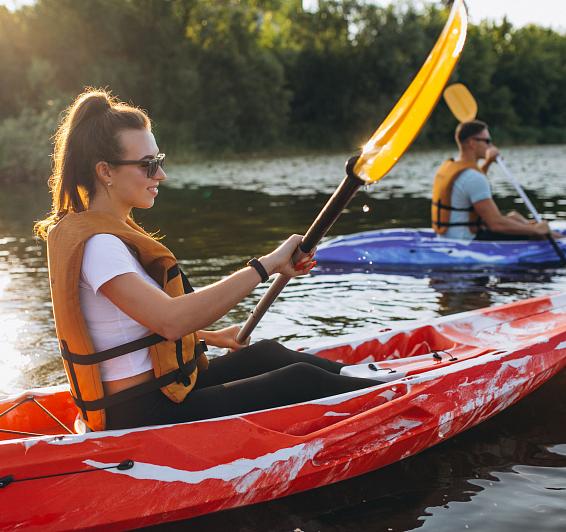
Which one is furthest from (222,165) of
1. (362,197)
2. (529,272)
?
(529,272)

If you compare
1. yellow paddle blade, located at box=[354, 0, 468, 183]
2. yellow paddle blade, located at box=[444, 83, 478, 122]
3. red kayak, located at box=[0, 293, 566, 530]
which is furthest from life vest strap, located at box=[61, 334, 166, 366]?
yellow paddle blade, located at box=[444, 83, 478, 122]

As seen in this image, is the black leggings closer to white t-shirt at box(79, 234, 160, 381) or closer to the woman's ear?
white t-shirt at box(79, 234, 160, 381)

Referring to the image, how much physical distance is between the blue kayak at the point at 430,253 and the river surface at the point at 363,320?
0.24 metres

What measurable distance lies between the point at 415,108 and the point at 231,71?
112 feet

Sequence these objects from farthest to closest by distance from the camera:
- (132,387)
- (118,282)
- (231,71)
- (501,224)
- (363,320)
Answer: (231,71)
(501,224)
(363,320)
(132,387)
(118,282)

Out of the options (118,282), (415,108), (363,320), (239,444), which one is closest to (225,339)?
(239,444)

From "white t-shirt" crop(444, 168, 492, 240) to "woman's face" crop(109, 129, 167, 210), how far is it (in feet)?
17.4

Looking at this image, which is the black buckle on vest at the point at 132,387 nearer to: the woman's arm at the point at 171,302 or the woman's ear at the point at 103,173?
the woman's arm at the point at 171,302

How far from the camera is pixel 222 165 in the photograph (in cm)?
2745

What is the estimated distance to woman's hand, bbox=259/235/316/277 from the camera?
2729mm

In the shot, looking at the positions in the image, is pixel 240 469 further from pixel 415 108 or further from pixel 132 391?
pixel 415 108

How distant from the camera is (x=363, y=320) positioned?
5.98 m

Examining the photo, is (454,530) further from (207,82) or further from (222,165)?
(207,82)

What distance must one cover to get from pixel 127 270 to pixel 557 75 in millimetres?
51260
